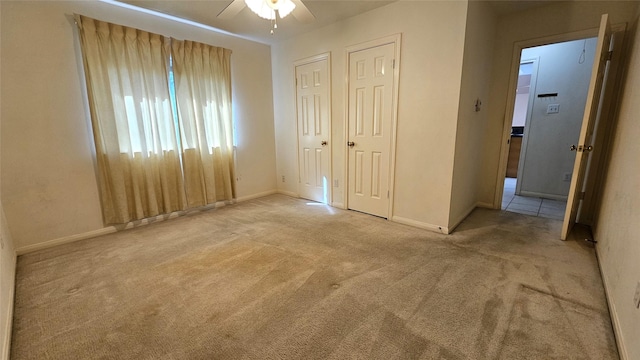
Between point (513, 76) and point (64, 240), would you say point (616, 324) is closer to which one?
point (513, 76)

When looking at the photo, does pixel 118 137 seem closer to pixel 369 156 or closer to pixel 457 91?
pixel 369 156

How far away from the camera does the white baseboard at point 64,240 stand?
251 centimetres

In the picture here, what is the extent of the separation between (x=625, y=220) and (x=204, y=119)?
4.18 m

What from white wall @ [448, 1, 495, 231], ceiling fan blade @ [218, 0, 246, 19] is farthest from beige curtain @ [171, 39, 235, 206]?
white wall @ [448, 1, 495, 231]

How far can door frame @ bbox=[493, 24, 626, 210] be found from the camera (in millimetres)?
2832

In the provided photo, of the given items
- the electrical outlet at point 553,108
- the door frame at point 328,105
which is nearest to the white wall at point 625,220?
the electrical outlet at point 553,108

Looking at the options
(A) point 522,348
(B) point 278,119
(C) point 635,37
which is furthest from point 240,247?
(C) point 635,37

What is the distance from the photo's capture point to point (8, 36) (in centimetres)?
228

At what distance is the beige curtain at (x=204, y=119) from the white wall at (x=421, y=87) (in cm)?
155

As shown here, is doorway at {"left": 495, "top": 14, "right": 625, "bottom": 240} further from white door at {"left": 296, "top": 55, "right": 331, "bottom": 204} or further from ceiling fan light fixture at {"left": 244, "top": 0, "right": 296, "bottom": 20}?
ceiling fan light fixture at {"left": 244, "top": 0, "right": 296, "bottom": 20}

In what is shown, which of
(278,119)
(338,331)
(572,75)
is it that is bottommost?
(338,331)

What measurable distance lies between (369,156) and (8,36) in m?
3.65

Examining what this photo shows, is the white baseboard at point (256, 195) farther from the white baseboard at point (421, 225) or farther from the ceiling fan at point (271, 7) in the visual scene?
the ceiling fan at point (271, 7)

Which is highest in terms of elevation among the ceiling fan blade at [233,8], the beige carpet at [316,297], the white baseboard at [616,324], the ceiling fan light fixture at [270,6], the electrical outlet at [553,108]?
the ceiling fan blade at [233,8]
